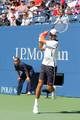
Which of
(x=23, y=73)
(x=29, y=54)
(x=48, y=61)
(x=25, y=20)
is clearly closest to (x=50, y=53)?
(x=48, y=61)

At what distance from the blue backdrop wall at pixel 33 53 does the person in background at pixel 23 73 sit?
0.29 meters

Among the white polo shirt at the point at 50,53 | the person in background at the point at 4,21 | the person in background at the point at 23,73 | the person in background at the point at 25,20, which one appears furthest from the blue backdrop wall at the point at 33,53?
the white polo shirt at the point at 50,53

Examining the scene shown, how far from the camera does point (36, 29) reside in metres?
17.5

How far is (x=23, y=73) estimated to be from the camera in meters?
17.6

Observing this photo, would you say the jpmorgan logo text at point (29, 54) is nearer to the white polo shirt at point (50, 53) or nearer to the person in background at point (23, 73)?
the person in background at point (23, 73)

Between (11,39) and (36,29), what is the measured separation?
1.47 meters

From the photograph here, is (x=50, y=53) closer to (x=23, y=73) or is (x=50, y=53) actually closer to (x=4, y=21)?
(x=23, y=73)

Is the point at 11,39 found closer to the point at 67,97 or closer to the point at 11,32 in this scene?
the point at 11,32

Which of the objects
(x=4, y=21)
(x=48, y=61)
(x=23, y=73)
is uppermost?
(x=48, y=61)

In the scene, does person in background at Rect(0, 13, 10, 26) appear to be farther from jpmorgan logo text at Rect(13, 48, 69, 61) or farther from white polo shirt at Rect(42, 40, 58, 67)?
white polo shirt at Rect(42, 40, 58, 67)

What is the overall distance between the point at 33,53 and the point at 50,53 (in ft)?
21.9

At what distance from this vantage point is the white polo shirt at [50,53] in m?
10.9

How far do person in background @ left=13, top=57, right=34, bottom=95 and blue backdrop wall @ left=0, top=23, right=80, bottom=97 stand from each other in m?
0.29

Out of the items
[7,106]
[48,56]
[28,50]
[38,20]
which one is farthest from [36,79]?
[48,56]
